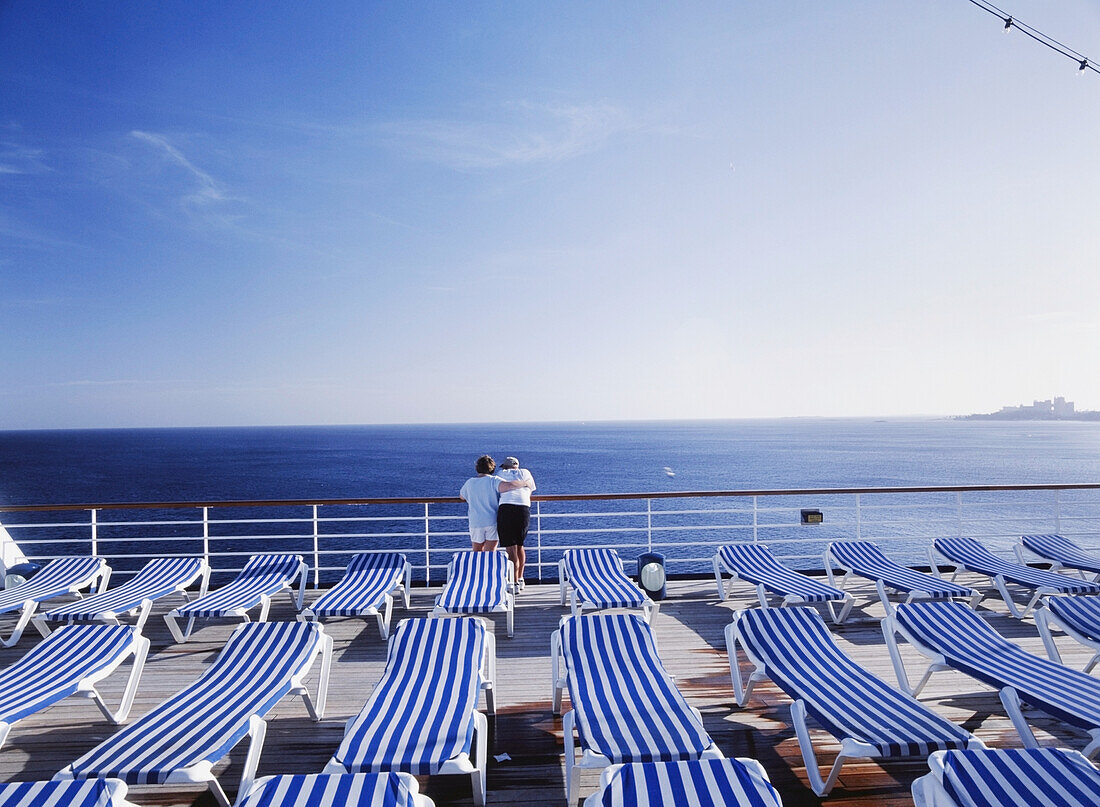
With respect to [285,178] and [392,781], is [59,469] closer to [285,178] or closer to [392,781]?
[285,178]

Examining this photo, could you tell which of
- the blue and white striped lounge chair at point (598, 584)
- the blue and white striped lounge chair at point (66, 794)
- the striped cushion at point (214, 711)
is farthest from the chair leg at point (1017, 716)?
the blue and white striped lounge chair at point (66, 794)

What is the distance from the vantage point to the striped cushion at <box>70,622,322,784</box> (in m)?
1.73

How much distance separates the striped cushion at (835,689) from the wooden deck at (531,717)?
0.92 ft

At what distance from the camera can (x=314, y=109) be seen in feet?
54.2

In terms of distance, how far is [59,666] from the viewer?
8.37 feet

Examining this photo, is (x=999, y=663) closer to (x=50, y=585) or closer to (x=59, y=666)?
(x=59, y=666)

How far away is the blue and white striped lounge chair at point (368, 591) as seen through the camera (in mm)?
3277

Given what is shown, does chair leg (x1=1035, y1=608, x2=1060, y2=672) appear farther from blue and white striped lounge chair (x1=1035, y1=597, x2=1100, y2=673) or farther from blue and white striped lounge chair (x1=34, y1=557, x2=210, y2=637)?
blue and white striped lounge chair (x1=34, y1=557, x2=210, y2=637)

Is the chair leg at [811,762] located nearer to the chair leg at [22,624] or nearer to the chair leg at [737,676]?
the chair leg at [737,676]

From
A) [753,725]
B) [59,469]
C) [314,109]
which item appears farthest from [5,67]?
[59,469]

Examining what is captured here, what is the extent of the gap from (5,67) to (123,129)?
984 cm

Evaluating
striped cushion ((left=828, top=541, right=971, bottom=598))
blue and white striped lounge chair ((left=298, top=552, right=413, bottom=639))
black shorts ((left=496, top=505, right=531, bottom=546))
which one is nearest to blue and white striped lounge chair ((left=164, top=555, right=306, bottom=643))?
blue and white striped lounge chair ((left=298, top=552, right=413, bottom=639))

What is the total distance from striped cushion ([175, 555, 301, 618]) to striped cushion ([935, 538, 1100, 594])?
203 inches

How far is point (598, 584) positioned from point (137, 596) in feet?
10.3
